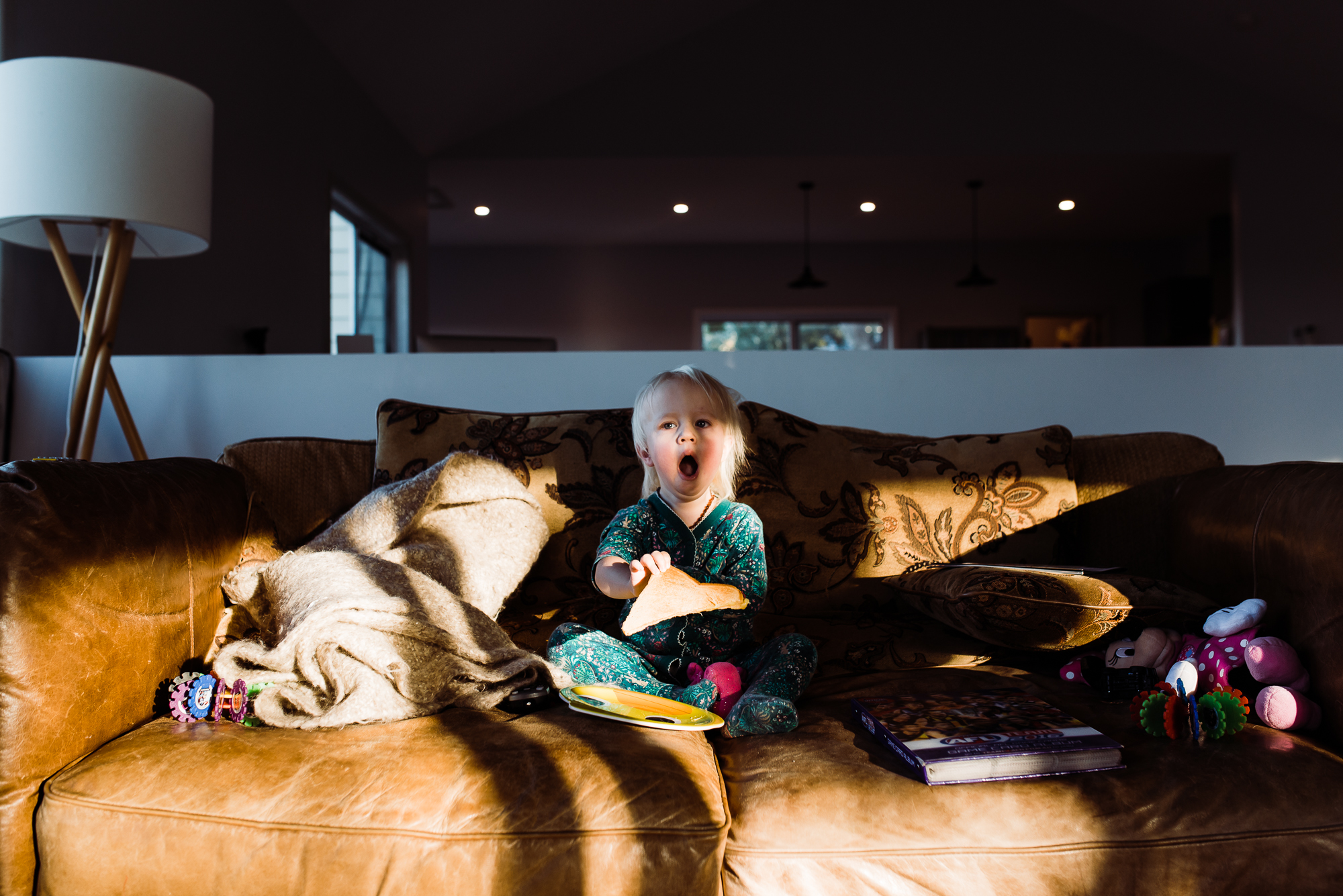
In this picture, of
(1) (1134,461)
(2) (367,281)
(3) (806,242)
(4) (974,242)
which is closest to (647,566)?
(1) (1134,461)

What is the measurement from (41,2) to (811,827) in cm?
308

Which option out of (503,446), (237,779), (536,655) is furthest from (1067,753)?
(503,446)

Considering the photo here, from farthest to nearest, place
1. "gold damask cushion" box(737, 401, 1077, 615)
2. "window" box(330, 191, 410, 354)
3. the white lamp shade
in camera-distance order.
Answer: "window" box(330, 191, 410, 354)
the white lamp shade
"gold damask cushion" box(737, 401, 1077, 615)

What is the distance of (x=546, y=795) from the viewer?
3.13ft

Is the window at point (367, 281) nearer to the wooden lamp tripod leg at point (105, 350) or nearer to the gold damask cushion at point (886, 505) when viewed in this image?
the wooden lamp tripod leg at point (105, 350)

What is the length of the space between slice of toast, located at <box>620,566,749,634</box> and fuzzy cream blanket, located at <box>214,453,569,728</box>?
193 mm

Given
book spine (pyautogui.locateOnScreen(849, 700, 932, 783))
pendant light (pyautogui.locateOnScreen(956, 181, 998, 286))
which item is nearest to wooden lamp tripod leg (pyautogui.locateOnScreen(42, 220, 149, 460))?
book spine (pyautogui.locateOnScreen(849, 700, 932, 783))

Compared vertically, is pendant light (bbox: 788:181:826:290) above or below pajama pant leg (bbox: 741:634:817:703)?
above

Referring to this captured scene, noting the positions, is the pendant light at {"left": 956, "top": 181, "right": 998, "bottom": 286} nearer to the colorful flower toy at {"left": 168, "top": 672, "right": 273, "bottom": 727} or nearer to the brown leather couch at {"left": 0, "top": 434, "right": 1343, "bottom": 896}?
the brown leather couch at {"left": 0, "top": 434, "right": 1343, "bottom": 896}

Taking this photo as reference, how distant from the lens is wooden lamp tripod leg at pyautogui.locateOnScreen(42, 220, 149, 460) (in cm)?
199

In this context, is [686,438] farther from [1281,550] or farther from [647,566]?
[1281,550]

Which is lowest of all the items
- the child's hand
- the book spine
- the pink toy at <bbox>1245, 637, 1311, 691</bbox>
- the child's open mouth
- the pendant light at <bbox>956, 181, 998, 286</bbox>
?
the book spine

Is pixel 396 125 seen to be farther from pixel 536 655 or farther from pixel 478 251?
pixel 536 655

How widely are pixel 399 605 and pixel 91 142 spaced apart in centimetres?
140
